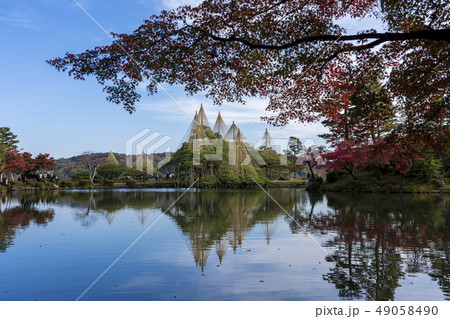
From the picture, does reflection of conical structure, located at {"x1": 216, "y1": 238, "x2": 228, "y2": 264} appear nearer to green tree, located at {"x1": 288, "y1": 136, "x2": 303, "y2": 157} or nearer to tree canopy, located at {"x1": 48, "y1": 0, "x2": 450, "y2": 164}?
tree canopy, located at {"x1": 48, "y1": 0, "x2": 450, "y2": 164}

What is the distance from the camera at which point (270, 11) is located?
246 inches

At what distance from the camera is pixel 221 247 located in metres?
5.17

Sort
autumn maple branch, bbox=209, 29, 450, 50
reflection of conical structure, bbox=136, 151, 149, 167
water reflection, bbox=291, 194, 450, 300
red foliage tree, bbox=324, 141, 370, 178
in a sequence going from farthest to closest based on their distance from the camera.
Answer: reflection of conical structure, bbox=136, 151, 149, 167 → red foliage tree, bbox=324, 141, 370, 178 → autumn maple branch, bbox=209, 29, 450, 50 → water reflection, bbox=291, 194, 450, 300

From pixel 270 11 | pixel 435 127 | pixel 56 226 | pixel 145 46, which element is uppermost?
pixel 270 11

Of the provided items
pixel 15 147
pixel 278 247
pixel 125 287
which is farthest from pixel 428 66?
pixel 15 147

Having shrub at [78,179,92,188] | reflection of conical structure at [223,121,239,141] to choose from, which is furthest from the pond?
reflection of conical structure at [223,121,239,141]

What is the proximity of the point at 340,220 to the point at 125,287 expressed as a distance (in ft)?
20.3

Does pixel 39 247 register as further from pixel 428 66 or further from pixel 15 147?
pixel 15 147

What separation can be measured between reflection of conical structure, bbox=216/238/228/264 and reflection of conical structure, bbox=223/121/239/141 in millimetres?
29250

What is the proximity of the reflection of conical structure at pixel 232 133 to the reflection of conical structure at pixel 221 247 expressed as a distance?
2925cm

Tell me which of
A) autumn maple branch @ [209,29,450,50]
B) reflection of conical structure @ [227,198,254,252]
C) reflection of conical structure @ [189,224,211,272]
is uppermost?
autumn maple branch @ [209,29,450,50]

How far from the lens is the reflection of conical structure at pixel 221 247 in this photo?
15.4ft

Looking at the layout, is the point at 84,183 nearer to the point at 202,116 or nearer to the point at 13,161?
the point at 13,161

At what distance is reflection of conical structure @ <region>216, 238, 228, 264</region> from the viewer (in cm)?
468
